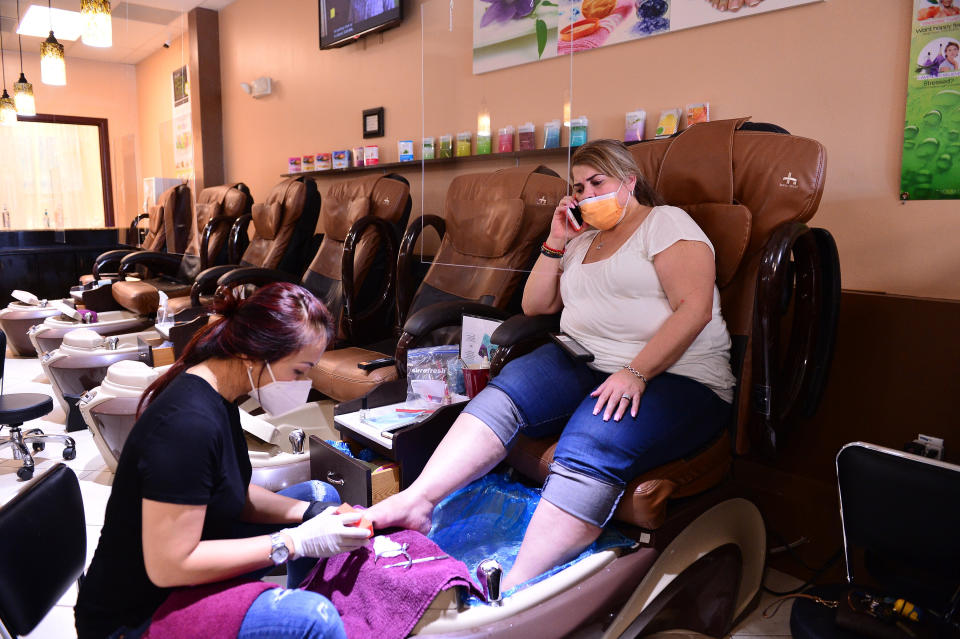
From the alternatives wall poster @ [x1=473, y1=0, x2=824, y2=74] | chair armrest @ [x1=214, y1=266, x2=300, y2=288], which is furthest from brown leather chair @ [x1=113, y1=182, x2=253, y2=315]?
wall poster @ [x1=473, y1=0, x2=824, y2=74]

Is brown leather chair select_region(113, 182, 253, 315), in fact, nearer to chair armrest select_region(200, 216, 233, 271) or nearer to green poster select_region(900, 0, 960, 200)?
chair armrest select_region(200, 216, 233, 271)

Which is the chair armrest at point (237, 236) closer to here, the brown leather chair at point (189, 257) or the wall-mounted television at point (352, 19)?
the brown leather chair at point (189, 257)

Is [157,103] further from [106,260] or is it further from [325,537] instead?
[325,537]

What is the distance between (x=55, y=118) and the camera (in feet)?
17.6

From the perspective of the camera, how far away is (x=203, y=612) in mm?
921

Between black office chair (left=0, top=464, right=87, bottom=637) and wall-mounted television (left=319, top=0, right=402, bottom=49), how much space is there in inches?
125

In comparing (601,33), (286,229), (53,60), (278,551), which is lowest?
(278,551)

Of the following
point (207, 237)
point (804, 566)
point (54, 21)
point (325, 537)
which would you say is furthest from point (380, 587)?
point (54, 21)

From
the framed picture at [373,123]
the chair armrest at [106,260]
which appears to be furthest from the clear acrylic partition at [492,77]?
the chair armrest at [106,260]

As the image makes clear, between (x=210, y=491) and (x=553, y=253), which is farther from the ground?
(x=553, y=253)

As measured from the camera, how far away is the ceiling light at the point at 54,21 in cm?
462

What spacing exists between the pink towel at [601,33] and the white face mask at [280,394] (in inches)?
72.8

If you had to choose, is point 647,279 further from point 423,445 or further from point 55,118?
point 55,118

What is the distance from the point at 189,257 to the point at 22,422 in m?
2.45
